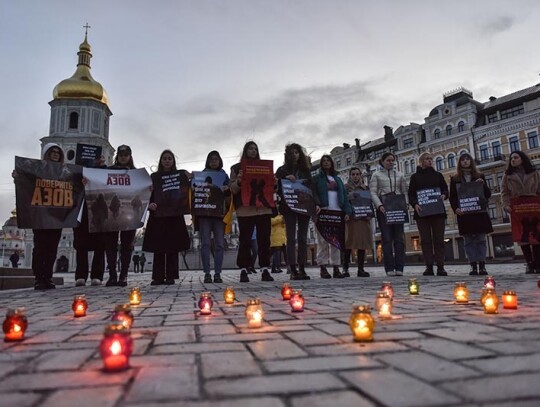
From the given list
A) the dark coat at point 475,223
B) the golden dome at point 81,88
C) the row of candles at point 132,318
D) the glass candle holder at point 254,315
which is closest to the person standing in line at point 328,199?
the dark coat at point 475,223

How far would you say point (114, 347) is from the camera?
1.51m

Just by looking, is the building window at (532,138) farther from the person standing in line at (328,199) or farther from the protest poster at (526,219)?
the person standing in line at (328,199)

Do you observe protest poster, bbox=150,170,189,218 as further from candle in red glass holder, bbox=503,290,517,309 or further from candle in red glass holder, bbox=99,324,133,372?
candle in red glass holder, bbox=99,324,133,372

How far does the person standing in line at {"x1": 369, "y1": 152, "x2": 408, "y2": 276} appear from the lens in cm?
797

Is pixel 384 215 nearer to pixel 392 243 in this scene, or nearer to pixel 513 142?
pixel 392 243

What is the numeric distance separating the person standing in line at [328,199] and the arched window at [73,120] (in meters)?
54.2

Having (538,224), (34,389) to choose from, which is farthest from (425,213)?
(34,389)

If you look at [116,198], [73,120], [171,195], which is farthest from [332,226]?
[73,120]

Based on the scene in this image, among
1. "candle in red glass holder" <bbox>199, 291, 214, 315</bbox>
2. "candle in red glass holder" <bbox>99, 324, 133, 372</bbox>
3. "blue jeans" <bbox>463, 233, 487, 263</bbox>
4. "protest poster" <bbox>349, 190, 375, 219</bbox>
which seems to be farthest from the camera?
"protest poster" <bbox>349, 190, 375, 219</bbox>

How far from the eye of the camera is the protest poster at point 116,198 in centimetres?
695

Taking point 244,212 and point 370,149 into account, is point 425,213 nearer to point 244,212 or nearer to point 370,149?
point 244,212

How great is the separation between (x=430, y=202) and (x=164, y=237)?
487 cm

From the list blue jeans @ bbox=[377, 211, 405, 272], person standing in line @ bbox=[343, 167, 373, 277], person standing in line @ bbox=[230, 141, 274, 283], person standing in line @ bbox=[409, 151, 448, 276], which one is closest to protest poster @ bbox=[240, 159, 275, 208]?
person standing in line @ bbox=[230, 141, 274, 283]

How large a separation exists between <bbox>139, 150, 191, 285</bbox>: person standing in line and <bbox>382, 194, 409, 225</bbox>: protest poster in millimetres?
3745
